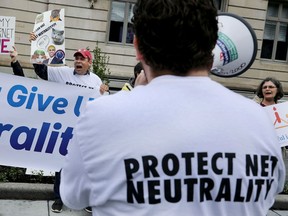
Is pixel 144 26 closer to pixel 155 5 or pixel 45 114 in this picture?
pixel 155 5

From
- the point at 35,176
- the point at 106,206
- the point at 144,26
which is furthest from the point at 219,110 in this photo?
the point at 35,176

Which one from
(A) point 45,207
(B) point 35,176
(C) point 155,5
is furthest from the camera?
(B) point 35,176

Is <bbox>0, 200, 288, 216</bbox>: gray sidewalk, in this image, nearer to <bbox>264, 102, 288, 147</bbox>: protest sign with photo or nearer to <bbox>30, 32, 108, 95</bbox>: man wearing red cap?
<bbox>30, 32, 108, 95</bbox>: man wearing red cap

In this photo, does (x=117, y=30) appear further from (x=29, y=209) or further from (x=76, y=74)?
(x=29, y=209)

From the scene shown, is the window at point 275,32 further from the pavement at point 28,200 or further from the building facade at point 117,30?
the pavement at point 28,200

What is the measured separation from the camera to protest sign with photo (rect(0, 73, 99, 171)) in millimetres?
4309

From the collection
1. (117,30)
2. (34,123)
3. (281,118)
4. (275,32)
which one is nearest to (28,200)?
(34,123)

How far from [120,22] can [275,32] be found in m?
6.05

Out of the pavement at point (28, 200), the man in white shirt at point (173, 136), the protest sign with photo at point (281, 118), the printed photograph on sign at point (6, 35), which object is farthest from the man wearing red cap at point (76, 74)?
the man in white shirt at point (173, 136)

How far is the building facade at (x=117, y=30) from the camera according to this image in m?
14.1

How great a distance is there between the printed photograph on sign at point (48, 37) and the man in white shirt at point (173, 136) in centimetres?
409

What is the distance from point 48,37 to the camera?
512 cm

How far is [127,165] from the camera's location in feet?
3.71

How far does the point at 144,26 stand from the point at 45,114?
3408 millimetres
